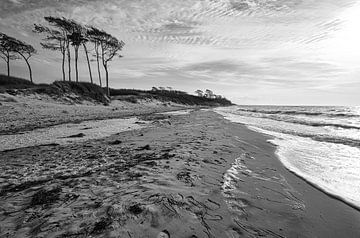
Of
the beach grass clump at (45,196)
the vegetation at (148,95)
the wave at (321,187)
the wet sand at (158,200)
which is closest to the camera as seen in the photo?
the wet sand at (158,200)

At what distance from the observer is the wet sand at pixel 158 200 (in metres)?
2.05

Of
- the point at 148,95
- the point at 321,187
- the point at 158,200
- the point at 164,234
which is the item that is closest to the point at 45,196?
the point at 158,200

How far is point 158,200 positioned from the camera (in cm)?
252

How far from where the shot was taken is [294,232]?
2172mm

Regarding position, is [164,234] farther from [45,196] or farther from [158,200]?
[45,196]

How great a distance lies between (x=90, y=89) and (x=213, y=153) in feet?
91.9

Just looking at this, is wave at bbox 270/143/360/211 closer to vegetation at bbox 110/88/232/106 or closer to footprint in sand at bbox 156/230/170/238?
footprint in sand at bbox 156/230/170/238

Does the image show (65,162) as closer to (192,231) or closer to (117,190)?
(117,190)

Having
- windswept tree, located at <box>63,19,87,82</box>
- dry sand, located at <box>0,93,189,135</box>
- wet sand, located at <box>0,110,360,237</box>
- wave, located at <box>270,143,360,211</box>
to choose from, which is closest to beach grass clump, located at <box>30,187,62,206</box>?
wet sand, located at <box>0,110,360,237</box>

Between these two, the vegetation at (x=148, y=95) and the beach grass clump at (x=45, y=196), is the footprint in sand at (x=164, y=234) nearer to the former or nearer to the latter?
the beach grass clump at (x=45, y=196)

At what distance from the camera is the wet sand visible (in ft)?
6.73

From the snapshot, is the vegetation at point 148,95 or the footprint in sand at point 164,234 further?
the vegetation at point 148,95

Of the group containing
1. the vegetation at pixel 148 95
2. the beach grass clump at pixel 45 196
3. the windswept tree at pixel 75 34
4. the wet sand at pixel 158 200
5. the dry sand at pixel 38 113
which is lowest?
the dry sand at pixel 38 113

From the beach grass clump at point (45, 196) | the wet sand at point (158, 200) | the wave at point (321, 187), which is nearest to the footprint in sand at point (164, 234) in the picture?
the wet sand at point (158, 200)
